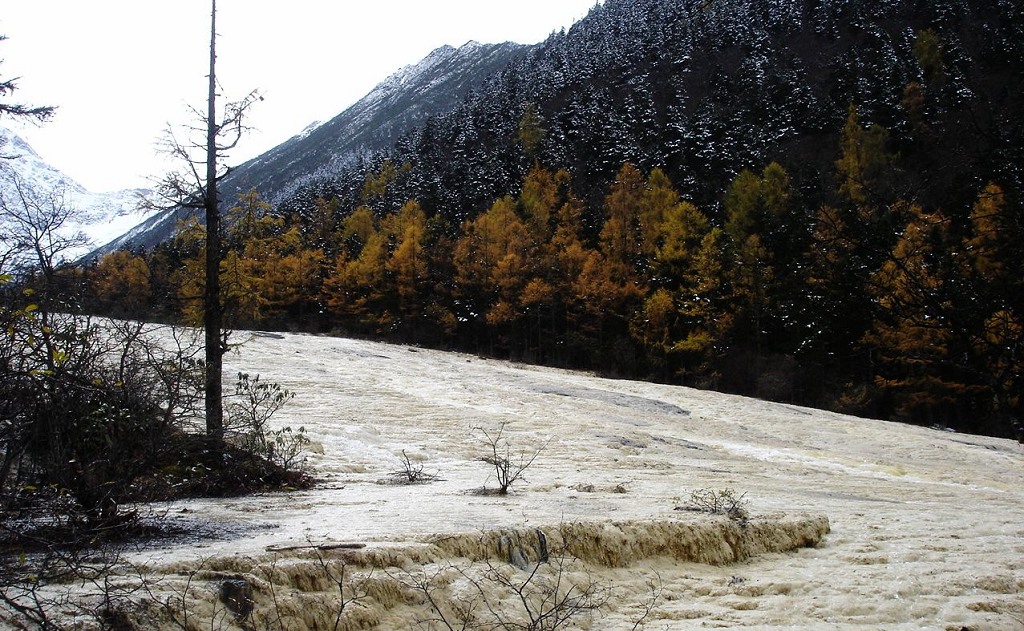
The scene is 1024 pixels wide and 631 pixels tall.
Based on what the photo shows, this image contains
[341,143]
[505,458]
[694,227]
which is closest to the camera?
[505,458]

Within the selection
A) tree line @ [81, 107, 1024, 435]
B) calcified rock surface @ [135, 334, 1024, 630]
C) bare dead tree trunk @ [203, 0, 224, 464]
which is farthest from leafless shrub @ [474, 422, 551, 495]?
tree line @ [81, 107, 1024, 435]

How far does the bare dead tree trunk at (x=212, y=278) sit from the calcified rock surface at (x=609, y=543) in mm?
1850

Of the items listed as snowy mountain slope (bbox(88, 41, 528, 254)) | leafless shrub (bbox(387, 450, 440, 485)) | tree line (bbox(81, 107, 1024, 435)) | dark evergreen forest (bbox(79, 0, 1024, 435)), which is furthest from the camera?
snowy mountain slope (bbox(88, 41, 528, 254))

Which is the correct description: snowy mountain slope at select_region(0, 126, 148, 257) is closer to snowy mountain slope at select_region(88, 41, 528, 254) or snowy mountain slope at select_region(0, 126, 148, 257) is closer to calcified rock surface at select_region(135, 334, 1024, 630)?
calcified rock surface at select_region(135, 334, 1024, 630)

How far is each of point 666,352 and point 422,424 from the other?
21.2 m

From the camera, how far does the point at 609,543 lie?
18.7 ft

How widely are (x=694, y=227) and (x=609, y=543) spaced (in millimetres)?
35258

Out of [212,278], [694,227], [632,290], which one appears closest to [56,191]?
[212,278]

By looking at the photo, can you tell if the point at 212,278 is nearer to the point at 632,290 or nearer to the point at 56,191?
the point at 56,191

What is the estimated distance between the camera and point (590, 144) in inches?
2474

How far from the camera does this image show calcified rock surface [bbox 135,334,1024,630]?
436 centimetres

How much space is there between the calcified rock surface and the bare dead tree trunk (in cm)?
185

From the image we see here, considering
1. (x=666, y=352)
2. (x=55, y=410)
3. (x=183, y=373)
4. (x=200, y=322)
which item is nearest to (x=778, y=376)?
(x=666, y=352)

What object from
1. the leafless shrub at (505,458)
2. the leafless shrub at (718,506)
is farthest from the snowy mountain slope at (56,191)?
the leafless shrub at (718,506)
